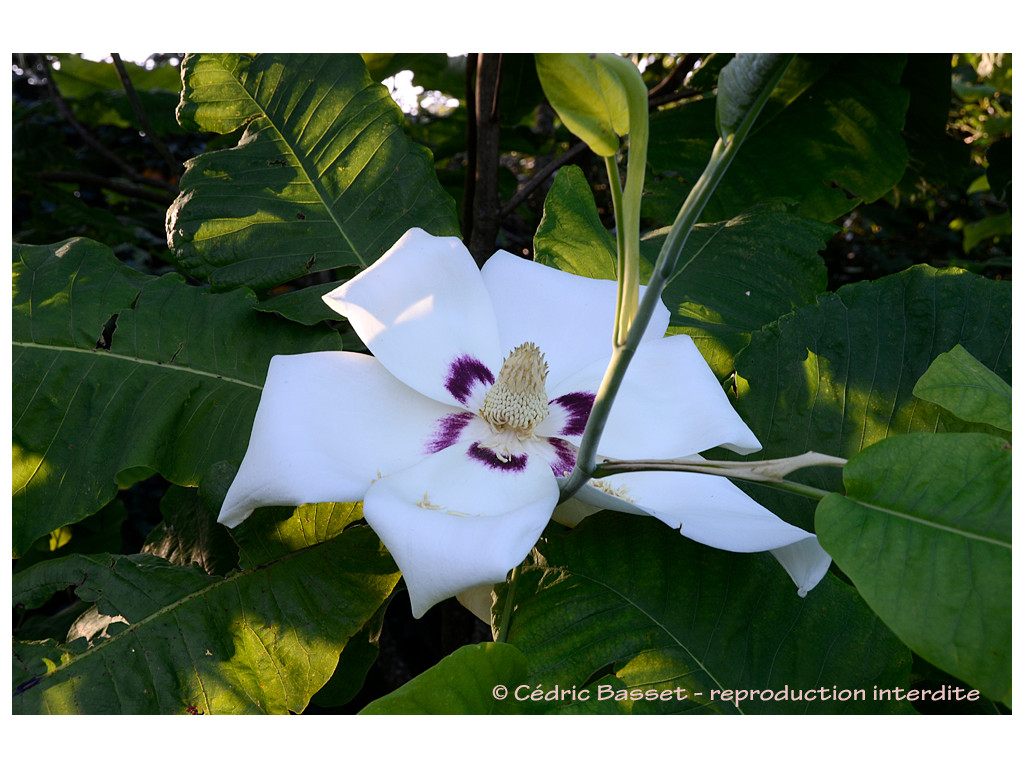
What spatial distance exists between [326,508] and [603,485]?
0.30 m

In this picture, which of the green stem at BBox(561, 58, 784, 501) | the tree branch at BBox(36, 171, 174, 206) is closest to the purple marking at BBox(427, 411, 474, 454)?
the green stem at BBox(561, 58, 784, 501)

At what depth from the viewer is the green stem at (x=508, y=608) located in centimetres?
77

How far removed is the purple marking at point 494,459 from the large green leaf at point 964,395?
0.35 meters

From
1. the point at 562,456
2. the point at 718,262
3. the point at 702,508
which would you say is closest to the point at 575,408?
the point at 562,456

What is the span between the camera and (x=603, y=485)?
2.44 feet

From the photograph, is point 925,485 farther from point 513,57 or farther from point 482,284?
point 513,57

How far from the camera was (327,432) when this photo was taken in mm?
709

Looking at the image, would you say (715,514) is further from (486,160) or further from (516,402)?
(486,160)

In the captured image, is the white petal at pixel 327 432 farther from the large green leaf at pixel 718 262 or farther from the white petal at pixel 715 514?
the large green leaf at pixel 718 262

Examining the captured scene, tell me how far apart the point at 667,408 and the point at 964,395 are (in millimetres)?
267

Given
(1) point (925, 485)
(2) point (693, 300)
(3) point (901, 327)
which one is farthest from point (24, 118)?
(1) point (925, 485)

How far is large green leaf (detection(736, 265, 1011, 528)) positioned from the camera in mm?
867

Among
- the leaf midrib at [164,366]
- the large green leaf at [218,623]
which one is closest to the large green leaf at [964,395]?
the large green leaf at [218,623]

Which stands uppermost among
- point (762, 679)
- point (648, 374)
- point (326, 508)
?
point (648, 374)
